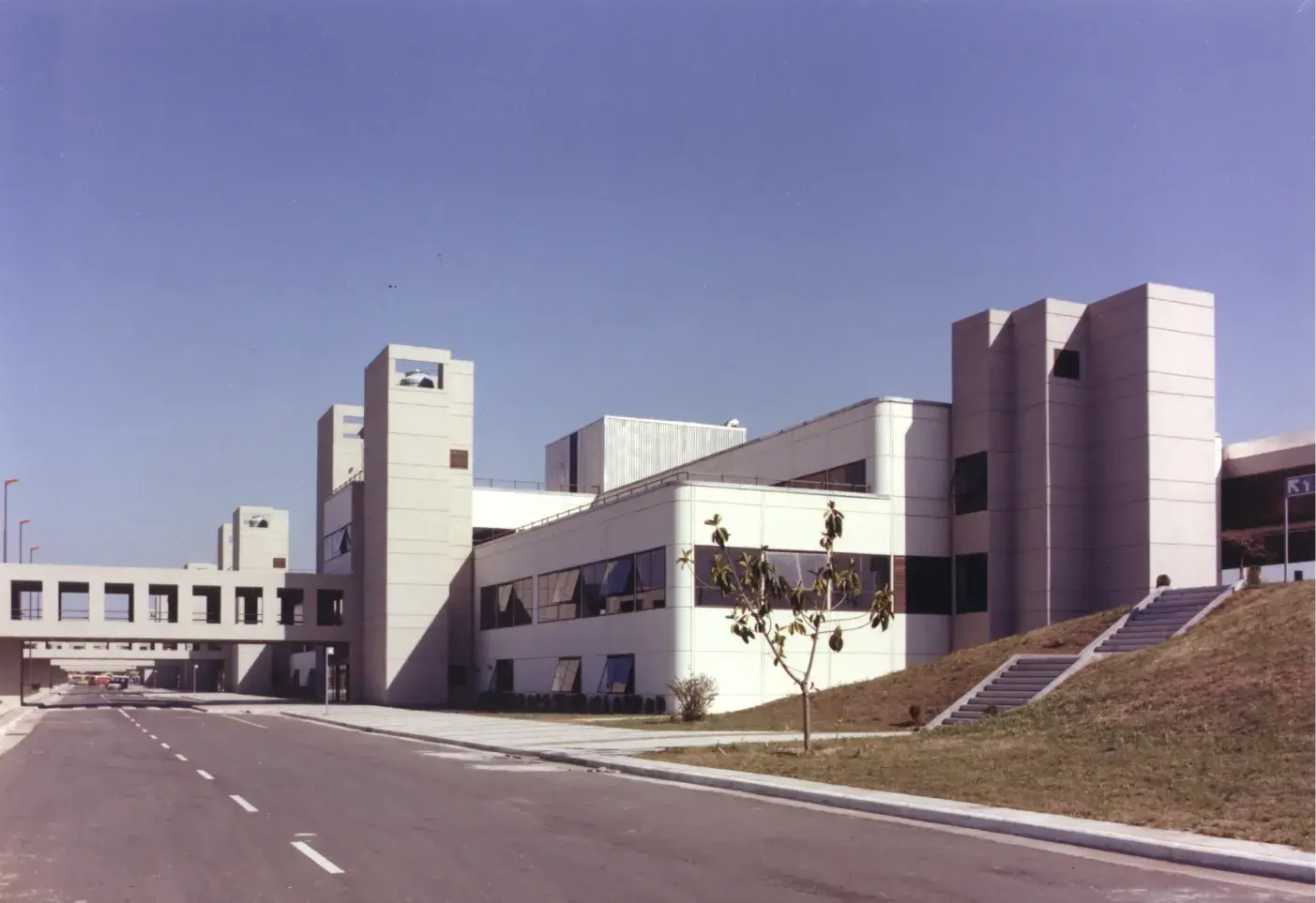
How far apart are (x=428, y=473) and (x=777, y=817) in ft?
179

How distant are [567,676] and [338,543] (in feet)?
117

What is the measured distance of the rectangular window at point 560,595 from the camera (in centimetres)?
5316

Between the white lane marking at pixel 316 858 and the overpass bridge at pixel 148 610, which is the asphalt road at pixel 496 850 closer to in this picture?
the white lane marking at pixel 316 858

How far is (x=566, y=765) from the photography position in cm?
2477

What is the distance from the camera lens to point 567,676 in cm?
5319

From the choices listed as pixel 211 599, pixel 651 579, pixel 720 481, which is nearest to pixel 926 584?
pixel 720 481

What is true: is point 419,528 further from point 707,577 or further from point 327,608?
point 707,577

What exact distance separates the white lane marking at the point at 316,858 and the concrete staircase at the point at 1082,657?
63.9ft

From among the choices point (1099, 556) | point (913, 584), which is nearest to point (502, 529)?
point (913, 584)

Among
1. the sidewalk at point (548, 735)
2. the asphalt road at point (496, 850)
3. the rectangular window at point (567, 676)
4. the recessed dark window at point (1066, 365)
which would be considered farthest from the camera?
the rectangular window at point (567, 676)

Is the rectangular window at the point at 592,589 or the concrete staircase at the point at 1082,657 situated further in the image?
the rectangular window at the point at 592,589

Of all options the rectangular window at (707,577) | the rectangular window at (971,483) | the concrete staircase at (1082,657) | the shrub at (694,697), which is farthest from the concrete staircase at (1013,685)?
the rectangular window at (971,483)

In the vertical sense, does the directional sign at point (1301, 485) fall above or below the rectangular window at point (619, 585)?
above

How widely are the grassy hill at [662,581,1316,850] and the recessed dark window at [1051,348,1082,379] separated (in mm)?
15067
